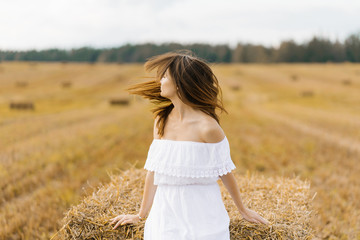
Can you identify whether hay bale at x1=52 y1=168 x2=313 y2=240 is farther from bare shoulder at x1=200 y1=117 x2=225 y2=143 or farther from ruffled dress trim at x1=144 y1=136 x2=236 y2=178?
bare shoulder at x1=200 y1=117 x2=225 y2=143

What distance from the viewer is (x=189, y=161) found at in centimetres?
209

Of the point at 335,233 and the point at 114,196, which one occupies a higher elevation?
the point at 114,196

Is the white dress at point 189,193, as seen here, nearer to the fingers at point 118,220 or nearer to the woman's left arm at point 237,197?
the woman's left arm at point 237,197

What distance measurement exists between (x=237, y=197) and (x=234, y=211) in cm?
49

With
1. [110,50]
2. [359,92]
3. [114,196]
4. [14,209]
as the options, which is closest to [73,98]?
[14,209]

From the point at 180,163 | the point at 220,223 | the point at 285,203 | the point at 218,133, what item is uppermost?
the point at 218,133

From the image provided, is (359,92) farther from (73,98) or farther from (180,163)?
(180,163)

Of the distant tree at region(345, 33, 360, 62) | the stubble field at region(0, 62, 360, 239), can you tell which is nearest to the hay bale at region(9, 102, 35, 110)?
the stubble field at region(0, 62, 360, 239)

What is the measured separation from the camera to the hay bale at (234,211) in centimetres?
238

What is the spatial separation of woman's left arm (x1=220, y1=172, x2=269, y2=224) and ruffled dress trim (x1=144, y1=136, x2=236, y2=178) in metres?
0.13

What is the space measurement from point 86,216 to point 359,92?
28.1 m

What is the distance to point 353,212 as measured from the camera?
13.5 feet

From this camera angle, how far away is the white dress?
2043 millimetres

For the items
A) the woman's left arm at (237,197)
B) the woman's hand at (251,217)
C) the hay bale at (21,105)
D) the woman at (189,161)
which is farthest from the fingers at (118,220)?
the hay bale at (21,105)
